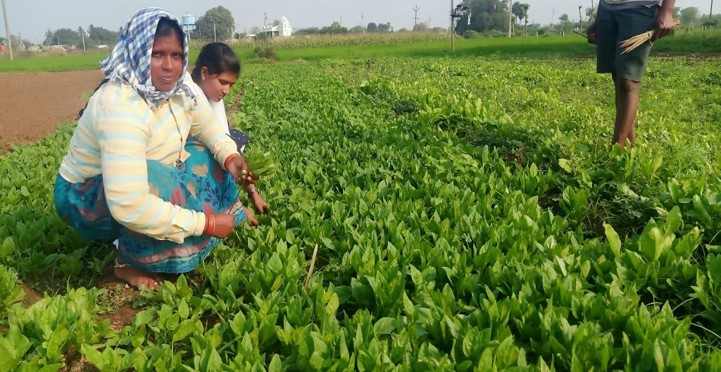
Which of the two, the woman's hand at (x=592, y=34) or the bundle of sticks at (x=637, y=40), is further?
the woman's hand at (x=592, y=34)

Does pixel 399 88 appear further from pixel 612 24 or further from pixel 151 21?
pixel 151 21

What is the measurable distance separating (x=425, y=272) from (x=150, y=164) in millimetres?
1349

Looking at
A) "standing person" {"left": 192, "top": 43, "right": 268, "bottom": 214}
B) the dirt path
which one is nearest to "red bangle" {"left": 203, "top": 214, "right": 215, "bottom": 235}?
"standing person" {"left": 192, "top": 43, "right": 268, "bottom": 214}

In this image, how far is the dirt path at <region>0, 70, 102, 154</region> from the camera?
849 cm

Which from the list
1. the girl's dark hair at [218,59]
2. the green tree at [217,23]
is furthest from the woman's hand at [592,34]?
the green tree at [217,23]

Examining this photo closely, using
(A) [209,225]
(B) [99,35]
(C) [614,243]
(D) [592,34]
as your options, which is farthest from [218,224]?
(B) [99,35]

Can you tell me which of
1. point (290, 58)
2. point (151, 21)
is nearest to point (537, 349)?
point (151, 21)

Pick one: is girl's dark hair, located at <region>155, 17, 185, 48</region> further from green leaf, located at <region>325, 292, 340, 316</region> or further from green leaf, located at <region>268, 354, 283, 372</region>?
green leaf, located at <region>268, 354, 283, 372</region>

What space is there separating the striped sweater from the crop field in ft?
1.05

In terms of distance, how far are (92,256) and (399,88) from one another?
7.00 metres

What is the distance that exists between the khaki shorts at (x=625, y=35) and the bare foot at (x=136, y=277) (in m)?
3.60

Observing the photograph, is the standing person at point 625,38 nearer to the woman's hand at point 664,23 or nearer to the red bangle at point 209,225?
the woman's hand at point 664,23

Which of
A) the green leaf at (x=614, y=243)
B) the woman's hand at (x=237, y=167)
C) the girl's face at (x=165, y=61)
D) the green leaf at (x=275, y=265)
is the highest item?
the girl's face at (x=165, y=61)

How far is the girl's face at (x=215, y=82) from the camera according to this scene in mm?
3850
